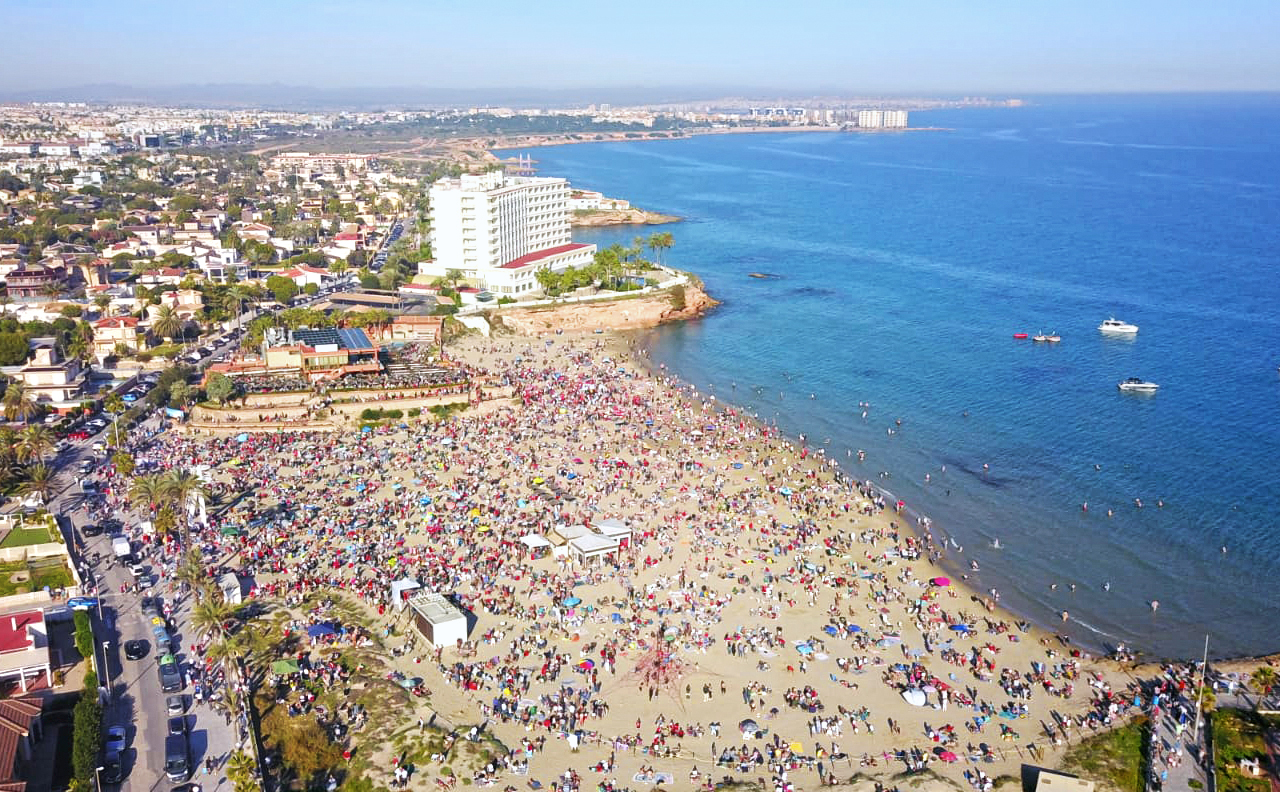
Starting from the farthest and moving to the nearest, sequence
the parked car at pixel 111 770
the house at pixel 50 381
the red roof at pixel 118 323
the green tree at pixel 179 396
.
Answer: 1. the red roof at pixel 118 323
2. the house at pixel 50 381
3. the green tree at pixel 179 396
4. the parked car at pixel 111 770

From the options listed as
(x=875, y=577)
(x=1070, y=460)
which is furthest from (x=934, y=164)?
(x=875, y=577)

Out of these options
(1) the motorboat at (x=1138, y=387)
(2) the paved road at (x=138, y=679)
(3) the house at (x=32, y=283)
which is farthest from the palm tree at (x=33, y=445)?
(1) the motorboat at (x=1138, y=387)

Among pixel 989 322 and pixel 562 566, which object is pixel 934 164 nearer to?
pixel 989 322

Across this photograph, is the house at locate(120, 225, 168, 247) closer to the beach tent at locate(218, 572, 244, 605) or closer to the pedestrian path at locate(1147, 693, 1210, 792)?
the beach tent at locate(218, 572, 244, 605)

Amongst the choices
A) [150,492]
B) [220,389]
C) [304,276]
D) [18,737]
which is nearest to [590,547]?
[150,492]

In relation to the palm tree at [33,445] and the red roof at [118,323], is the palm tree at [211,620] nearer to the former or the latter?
the palm tree at [33,445]

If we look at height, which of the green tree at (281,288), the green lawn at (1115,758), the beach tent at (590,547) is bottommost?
the green lawn at (1115,758)

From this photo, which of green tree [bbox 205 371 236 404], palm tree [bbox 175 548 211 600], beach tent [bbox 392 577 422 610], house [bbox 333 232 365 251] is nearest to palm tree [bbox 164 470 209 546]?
palm tree [bbox 175 548 211 600]
